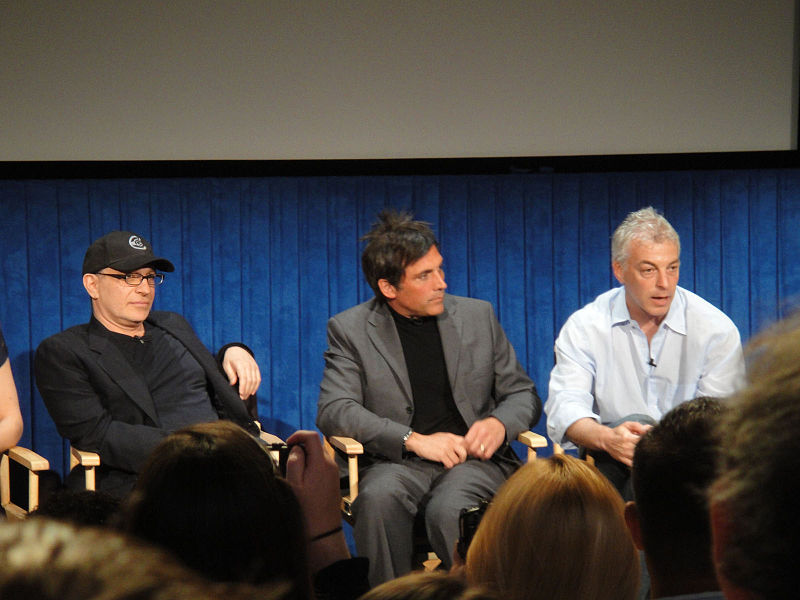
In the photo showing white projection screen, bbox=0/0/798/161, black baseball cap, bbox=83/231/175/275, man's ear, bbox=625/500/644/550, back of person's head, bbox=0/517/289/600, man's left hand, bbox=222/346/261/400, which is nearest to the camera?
back of person's head, bbox=0/517/289/600

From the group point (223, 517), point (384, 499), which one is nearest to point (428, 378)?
point (384, 499)

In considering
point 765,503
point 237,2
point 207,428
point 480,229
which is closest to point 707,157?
point 480,229

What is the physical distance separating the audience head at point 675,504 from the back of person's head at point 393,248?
2.08 metres

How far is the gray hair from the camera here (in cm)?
324

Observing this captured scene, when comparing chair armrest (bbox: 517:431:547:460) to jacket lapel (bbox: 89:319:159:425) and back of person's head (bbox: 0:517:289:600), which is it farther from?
back of person's head (bbox: 0:517:289:600)

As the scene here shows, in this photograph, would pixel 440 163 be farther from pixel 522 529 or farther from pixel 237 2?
pixel 522 529

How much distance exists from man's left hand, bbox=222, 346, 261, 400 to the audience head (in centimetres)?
229

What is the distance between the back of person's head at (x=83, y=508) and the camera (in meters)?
1.31

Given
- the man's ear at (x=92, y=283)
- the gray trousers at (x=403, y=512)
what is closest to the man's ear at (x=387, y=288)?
the gray trousers at (x=403, y=512)

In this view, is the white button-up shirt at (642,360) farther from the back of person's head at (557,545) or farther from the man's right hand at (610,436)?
the back of person's head at (557,545)

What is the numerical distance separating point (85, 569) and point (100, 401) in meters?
2.92

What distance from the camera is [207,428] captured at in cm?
114

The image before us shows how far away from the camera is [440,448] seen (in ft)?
9.99

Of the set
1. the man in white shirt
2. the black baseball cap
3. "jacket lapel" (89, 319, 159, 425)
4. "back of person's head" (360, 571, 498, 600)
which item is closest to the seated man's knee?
the man in white shirt
